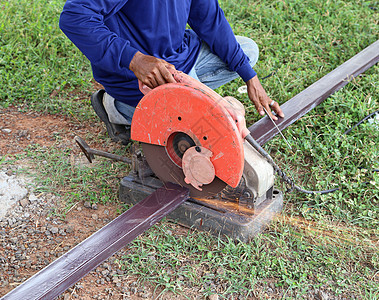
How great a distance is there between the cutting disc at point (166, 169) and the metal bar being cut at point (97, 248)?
0.05 m

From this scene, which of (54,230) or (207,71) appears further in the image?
(207,71)

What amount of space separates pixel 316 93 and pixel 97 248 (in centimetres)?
231

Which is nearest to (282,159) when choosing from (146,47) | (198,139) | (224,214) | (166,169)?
(224,214)

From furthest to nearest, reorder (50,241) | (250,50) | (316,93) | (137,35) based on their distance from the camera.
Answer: (316,93)
(250,50)
(137,35)
(50,241)

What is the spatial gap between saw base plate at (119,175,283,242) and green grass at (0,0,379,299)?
61 millimetres

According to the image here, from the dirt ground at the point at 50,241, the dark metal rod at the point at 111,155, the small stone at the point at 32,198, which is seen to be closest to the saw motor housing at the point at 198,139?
the dark metal rod at the point at 111,155

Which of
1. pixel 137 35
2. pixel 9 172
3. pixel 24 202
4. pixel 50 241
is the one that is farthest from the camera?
pixel 9 172

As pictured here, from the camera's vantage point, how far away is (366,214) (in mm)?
2980

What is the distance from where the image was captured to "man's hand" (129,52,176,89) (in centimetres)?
249

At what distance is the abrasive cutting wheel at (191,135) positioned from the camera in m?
2.39

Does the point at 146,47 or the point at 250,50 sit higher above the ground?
the point at 146,47

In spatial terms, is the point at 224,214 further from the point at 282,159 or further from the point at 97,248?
the point at 282,159

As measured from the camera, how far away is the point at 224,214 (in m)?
2.77

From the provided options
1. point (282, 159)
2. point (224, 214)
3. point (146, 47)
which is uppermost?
point (146, 47)
